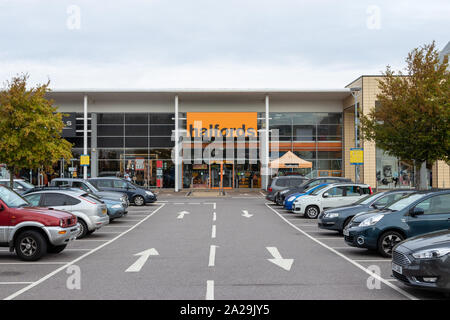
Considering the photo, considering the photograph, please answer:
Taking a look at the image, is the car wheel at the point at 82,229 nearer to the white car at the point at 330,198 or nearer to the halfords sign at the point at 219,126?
the white car at the point at 330,198

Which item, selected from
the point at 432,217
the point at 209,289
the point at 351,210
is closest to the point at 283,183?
the point at 351,210

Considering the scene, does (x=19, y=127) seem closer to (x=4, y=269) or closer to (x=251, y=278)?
(x=4, y=269)

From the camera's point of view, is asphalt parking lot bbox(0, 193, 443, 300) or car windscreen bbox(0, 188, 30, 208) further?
car windscreen bbox(0, 188, 30, 208)

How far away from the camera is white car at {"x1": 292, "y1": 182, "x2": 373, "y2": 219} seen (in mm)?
20547

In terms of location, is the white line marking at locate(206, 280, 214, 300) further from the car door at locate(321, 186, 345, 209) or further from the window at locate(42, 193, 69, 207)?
the car door at locate(321, 186, 345, 209)

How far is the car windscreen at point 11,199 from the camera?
1181 centimetres

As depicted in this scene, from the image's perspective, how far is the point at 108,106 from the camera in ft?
151

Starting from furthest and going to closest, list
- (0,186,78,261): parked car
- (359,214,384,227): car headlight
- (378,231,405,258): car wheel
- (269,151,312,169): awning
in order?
1. (269,151,312,169): awning
2. (359,214,384,227): car headlight
3. (378,231,405,258): car wheel
4. (0,186,78,261): parked car

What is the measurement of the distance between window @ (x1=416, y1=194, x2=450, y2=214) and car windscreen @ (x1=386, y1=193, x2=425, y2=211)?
21 centimetres

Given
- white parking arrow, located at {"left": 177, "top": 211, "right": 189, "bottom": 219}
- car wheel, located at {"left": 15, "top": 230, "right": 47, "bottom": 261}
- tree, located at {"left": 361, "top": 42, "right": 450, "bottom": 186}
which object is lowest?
white parking arrow, located at {"left": 177, "top": 211, "right": 189, "bottom": 219}

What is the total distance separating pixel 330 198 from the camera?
2116cm

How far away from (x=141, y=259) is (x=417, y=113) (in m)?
14.9

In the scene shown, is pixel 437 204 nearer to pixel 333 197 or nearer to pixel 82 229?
pixel 333 197

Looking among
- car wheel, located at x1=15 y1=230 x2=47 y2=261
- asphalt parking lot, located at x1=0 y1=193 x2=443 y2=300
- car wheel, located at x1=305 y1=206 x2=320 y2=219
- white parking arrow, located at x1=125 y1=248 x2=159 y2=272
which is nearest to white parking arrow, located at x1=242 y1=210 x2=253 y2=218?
car wheel, located at x1=305 y1=206 x2=320 y2=219
